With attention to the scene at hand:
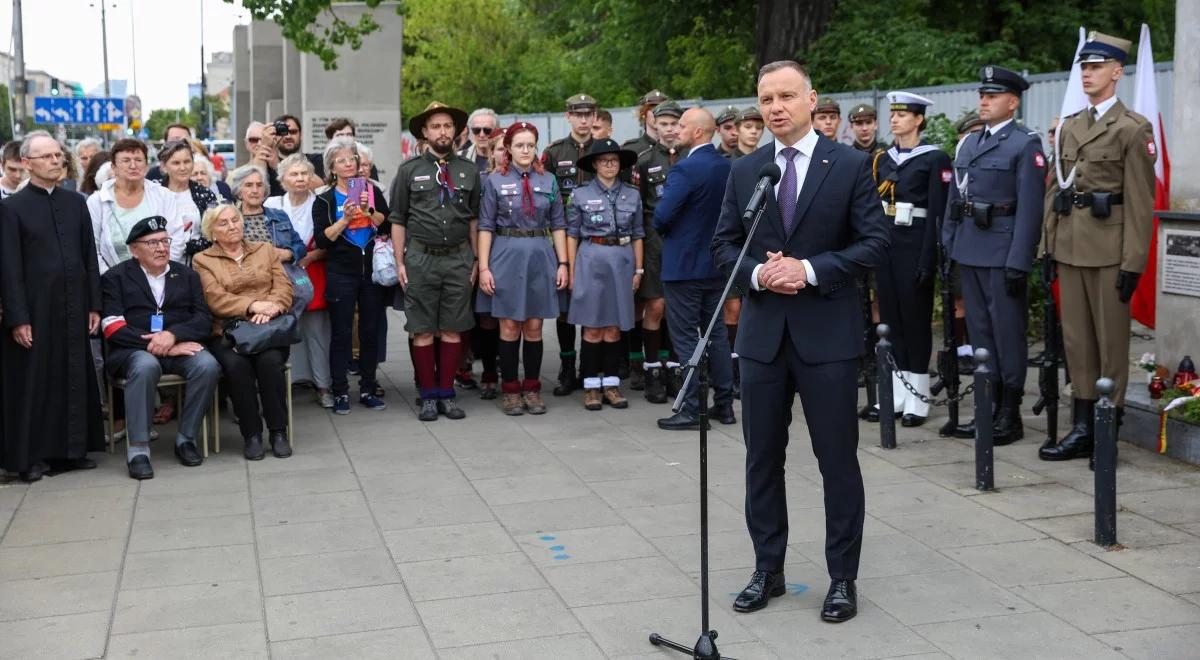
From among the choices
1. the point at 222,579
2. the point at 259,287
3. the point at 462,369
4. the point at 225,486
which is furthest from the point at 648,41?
the point at 222,579

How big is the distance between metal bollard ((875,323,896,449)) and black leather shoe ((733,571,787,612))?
9.85 feet

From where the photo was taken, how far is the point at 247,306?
904 centimetres

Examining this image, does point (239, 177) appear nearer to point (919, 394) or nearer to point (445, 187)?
point (445, 187)

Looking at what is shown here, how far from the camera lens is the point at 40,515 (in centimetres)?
746

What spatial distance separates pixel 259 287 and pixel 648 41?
15.9 meters

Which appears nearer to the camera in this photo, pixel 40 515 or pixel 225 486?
pixel 40 515

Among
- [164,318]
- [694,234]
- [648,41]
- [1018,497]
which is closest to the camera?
[1018,497]

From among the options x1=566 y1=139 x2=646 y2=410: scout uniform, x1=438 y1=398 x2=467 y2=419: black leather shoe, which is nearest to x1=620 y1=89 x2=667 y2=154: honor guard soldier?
x1=566 y1=139 x2=646 y2=410: scout uniform

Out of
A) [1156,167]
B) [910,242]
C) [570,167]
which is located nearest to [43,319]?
[570,167]

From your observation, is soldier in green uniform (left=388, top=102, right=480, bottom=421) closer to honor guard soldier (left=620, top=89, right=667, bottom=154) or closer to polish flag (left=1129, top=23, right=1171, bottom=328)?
honor guard soldier (left=620, top=89, right=667, bottom=154)

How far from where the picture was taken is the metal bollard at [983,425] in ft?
24.3

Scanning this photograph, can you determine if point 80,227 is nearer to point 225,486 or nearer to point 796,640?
point 225,486

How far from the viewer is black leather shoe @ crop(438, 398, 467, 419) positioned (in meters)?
9.88

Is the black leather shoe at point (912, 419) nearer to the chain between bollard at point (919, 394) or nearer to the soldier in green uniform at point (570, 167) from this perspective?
the chain between bollard at point (919, 394)
